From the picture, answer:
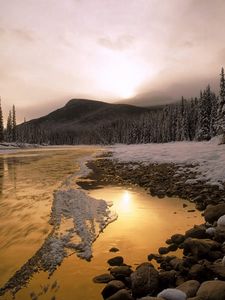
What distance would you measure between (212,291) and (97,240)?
3971 mm

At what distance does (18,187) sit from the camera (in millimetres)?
17969

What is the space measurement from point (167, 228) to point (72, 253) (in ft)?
10.3

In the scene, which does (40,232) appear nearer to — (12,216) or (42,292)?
(12,216)

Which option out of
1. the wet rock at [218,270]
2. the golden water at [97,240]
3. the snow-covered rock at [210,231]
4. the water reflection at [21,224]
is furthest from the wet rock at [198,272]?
the water reflection at [21,224]

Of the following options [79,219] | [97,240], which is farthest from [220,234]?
[79,219]

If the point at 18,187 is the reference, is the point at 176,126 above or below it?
above

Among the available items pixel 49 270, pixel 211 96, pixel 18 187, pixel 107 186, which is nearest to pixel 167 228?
pixel 49 270

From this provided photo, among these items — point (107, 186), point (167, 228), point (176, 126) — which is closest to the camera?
point (167, 228)

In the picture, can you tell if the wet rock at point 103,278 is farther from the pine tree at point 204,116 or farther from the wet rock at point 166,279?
the pine tree at point 204,116

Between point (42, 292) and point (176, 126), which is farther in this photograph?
point (176, 126)

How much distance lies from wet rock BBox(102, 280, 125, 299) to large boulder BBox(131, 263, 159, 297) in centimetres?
22

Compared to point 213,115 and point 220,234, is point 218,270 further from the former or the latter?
point 213,115

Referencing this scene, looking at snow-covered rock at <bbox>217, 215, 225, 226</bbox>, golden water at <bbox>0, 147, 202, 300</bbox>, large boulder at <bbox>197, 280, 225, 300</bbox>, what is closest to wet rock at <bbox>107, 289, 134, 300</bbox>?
golden water at <bbox>0, 147, 202, 300</bbox>

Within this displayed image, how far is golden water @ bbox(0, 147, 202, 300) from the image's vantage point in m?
6.02
